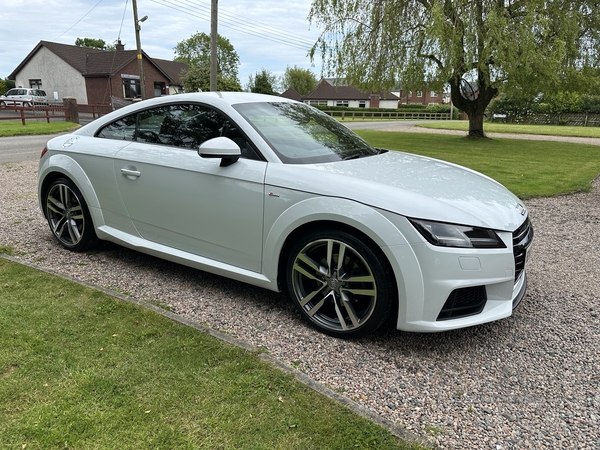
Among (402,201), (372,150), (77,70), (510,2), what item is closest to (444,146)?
(510,2)

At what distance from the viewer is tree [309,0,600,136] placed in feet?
51.2

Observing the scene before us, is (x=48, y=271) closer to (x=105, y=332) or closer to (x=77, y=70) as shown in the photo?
(x=105, y=332)

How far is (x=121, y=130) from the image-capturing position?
4.16 metres

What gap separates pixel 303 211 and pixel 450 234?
92 cm

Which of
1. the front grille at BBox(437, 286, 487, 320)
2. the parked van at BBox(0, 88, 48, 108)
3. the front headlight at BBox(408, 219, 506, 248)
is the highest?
the parked van at BBox(0, 88, 48, 108)

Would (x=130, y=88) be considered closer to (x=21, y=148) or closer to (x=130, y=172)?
(x=21, y=148)

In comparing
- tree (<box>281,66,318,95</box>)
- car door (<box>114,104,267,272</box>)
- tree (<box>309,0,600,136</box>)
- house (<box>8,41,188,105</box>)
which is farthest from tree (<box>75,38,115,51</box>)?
car door (<box>114,104,267,272</box>)

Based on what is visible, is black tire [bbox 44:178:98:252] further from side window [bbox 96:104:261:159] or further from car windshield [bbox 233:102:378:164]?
car windshield [bbox 233:102:378:164]

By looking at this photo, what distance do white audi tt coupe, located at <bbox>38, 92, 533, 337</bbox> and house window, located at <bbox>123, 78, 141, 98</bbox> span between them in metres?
44.6

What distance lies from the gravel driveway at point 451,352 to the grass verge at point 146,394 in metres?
0.26

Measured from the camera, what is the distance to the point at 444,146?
17.3m

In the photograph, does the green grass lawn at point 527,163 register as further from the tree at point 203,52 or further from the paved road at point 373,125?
the tree at point 203,52

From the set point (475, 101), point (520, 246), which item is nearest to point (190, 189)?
point (520, 246)

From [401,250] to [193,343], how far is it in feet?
4.63
